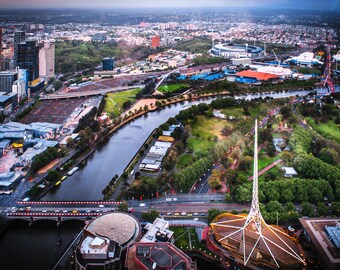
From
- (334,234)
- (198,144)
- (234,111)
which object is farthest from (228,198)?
(234,111)

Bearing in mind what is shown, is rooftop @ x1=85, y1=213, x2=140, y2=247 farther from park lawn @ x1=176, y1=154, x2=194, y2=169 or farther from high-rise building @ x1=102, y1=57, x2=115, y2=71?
high-rise building @ x1=102, y1=57, x2=115, y2=71

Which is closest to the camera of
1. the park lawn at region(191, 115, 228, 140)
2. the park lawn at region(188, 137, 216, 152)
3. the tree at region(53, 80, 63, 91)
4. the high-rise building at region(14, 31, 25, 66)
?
the park lawn at region(188, 137, 216, 152)

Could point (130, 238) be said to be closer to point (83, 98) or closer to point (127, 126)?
point (127, 126)

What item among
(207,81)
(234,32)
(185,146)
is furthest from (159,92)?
(234,32)

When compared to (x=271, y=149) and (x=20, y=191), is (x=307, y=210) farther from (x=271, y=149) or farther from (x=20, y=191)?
(x=20, y=191)

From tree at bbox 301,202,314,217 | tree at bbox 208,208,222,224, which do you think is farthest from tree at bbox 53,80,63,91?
tree at bbox 301,202,314,217

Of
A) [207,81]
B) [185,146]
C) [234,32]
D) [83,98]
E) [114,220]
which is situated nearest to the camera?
[114,220]

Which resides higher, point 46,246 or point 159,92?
point 159,92
